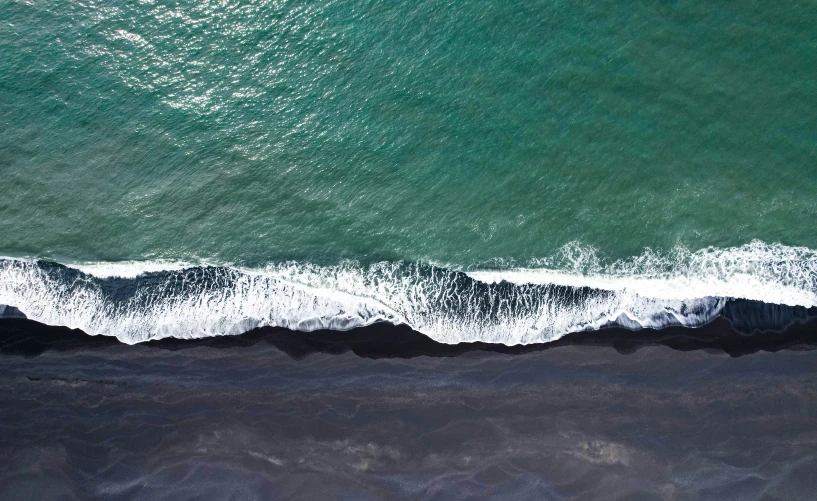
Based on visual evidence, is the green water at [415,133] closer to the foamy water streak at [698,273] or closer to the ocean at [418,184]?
the ocean at [418,184]

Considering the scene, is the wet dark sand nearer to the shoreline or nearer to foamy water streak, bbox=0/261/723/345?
the shoreline

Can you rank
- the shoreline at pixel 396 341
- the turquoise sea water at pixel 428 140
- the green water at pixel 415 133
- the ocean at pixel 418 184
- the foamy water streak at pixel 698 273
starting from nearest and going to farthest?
1. the shoreline at pixel 396 341
2. the foamy water streak at pixel 698 273
3. the ocean at pixel 418 184
4. the turquoise sea water at pixel 428 140
5. the green water at pixel 415 133

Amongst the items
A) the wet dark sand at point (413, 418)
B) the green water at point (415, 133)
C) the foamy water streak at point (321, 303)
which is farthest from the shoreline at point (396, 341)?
the green water at point (415, 133)

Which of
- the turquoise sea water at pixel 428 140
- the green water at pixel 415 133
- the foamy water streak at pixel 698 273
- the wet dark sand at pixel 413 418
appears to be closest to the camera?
the wet dark sand at pixel 413 418

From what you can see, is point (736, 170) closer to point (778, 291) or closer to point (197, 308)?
point (778, 291)

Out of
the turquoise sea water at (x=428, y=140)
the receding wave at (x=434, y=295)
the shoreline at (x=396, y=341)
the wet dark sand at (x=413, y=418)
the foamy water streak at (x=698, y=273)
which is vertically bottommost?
the wet dark sand at (x=413, y=418)

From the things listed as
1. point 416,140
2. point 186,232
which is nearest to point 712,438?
point 416,140
